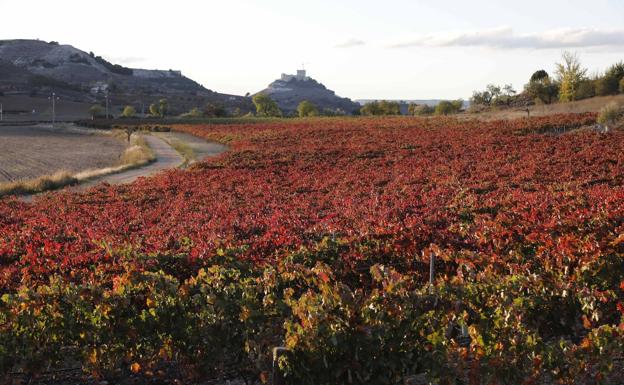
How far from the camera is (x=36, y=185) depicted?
103 ft

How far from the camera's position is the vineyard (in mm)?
5805

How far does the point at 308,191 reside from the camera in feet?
76.7

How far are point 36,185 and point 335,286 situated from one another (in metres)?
29.3

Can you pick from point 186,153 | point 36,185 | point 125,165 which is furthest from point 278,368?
point 186,153

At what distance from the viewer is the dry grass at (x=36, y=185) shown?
1194 inches

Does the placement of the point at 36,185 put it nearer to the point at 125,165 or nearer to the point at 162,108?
the point at 125,165

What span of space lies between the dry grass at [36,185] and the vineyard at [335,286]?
9.46 metres

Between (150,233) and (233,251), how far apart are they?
222 inches

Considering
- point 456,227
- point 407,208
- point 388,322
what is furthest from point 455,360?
point 407,208

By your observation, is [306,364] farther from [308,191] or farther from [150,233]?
[308,191]

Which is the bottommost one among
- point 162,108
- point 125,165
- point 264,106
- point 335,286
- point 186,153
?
point 125,165

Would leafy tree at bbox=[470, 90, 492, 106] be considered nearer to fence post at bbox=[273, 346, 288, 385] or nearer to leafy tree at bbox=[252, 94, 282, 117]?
leafy tree at bbox=[252, 94, 282, 117]

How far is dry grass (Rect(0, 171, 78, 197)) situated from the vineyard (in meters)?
9.46

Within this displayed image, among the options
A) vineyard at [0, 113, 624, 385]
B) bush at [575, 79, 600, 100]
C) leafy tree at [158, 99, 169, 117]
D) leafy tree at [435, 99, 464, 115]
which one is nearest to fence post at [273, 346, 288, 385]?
vineyard at [0, 113, 624, 385]
